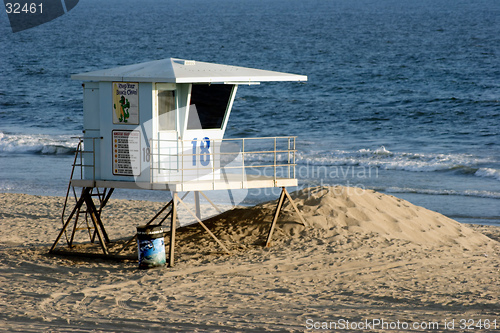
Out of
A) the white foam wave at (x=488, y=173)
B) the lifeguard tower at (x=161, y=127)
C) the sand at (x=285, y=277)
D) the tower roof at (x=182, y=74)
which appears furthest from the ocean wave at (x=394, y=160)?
the tower roof at (x=182, y=74)

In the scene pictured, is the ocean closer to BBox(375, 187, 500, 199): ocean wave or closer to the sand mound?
BBox(375, 187, 500, 199): ocean wave

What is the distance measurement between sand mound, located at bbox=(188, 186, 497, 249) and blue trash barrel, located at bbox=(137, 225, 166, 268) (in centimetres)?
210

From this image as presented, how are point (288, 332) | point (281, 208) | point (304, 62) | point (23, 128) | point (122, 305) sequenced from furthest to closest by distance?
point (304, 62) < point (23, 128) < point (281, 208) < point (122, 305) < point (288, 332)

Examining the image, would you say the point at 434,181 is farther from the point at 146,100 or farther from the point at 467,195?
the point at 146,100

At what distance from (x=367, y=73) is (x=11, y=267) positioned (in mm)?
47558

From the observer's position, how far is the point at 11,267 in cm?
1231

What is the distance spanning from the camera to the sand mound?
13.6 meters

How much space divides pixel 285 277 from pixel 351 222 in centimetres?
316

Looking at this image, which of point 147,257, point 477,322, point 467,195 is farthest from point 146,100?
point 467,195

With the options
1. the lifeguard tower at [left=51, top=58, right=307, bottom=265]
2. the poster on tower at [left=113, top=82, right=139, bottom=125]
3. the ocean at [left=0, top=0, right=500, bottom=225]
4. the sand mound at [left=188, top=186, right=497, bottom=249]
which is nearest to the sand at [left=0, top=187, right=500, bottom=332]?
the sand mound at [left=188, top=186, right=497, bottom=249]

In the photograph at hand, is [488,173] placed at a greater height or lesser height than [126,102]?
lesser

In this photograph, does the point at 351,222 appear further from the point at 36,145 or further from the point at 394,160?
the point at 36,145

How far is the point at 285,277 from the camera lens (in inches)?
442

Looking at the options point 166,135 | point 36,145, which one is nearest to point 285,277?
point 166,135
